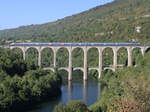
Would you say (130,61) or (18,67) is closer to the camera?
(18,67)

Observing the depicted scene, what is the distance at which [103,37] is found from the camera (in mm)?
73312

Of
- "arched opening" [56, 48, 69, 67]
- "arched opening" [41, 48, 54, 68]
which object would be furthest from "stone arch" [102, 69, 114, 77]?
"arched opening" [41, 48, 54, 68]

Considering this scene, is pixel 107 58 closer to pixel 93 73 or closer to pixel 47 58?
pixel 93 73

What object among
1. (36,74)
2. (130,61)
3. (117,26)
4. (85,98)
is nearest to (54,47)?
(130,61)

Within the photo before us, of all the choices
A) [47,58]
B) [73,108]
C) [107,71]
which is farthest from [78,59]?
[73,108]

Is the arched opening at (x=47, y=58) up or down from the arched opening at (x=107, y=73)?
up

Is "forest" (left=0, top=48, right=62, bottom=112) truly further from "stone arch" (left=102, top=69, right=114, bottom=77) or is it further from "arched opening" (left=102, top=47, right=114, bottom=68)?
"arched opening" (left=102, top=47, right=114, bottom=68)

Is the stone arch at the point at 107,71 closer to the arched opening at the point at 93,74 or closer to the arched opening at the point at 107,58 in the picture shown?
the arched opening at the point at 93,74

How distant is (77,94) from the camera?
3753cm

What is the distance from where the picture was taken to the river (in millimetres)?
30041

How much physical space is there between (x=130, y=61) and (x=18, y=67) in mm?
19951

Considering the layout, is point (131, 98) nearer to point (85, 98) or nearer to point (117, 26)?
point (85, 98)

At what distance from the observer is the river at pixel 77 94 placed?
98.6 ft

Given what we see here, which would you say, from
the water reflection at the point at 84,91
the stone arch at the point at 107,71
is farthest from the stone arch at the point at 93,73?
the water reflection at the point at 84,91
